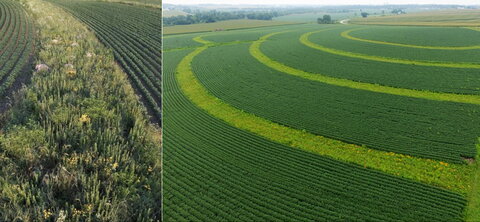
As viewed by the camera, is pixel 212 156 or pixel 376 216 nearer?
pixel 376 216

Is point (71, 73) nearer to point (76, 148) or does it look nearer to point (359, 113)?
point (76, 148)

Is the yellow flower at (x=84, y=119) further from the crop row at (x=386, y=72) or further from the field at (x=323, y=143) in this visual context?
the crop row at (x=386, y=72)

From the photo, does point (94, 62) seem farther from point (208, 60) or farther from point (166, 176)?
point (208, 60)

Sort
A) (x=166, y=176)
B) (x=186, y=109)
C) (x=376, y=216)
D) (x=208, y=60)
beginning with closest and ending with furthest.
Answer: (x=376, y=216)
(x=166, y=176)
(x=186, y=109)
(x=208, y=60)

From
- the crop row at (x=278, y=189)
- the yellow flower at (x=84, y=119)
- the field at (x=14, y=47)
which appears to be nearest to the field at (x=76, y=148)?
the yellow flower at (x=84, y=119)

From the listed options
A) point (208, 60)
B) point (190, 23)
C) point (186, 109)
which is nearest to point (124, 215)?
point (186, 109)

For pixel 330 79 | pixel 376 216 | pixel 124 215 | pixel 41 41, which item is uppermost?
pixel 41 41

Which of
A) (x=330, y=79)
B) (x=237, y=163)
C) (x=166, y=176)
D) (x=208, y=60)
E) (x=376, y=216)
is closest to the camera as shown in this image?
(x=376, y=216)

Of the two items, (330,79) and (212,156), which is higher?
(330,79)
